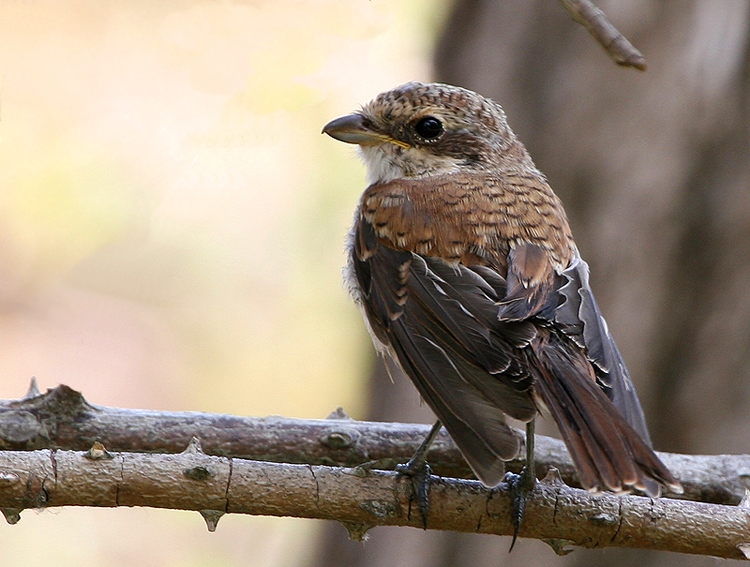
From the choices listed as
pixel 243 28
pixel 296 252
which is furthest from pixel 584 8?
pixel 296 252

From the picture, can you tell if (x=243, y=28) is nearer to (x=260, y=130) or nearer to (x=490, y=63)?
(x=260, y=130)

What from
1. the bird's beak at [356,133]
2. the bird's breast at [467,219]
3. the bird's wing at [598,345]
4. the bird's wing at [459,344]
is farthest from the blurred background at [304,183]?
the bird's wing at [598,345]

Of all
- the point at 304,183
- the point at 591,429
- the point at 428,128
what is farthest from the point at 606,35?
the point at 304,183

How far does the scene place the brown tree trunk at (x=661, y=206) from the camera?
6.04 metres

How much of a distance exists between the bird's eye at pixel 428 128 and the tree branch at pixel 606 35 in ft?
7.41

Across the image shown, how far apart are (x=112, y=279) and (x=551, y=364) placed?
5804 mm

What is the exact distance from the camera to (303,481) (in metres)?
3.04

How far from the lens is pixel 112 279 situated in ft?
27.4

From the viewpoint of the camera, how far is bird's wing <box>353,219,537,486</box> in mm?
3189

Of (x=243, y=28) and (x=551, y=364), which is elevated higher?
(x=243, y=28)

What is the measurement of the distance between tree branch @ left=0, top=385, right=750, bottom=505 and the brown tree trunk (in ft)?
6.64

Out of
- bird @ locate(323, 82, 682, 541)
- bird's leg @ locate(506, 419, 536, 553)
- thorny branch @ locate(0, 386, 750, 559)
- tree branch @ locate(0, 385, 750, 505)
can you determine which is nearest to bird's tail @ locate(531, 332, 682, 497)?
bird @ locate(323, 82, 682, 541)

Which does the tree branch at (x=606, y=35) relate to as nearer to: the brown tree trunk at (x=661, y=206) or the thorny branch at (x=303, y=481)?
the thorny branch at (x=303, y=481)

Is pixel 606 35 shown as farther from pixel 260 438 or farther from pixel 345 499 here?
pixel 260 438
